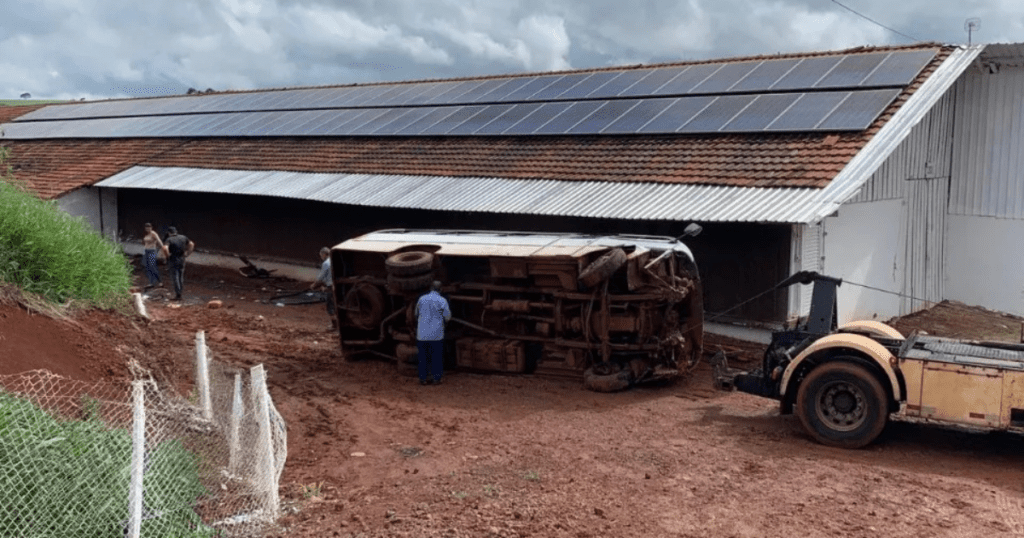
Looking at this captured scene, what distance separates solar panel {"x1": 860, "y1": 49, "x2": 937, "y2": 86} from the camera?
1641cm

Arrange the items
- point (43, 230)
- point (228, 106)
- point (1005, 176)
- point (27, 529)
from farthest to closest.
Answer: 1. point (228, 106)
2. point (1005, 176)
3. point (43, 230)
4. point (27, 529)

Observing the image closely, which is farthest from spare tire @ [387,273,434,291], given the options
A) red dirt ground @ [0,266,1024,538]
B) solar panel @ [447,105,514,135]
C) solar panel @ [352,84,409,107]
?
solar panel @ [352,84,409,107]

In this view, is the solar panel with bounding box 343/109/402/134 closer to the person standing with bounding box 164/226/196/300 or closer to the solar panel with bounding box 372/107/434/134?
the solar panel with bounding box 372/107/434/134

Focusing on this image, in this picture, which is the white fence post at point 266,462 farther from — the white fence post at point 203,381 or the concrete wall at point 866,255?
the concrete wall at point 866,255

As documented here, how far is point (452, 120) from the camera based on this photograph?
2238 centimetres

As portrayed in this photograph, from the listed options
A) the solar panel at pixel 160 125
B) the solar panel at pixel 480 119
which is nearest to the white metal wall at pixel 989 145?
the solar panel at pixel 480 119

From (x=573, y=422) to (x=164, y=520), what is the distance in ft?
17.5

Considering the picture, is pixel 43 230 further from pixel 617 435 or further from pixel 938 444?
pixel 938 444

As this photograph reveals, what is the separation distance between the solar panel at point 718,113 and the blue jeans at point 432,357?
24.3ft

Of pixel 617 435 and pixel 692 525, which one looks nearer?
pixel 692 525

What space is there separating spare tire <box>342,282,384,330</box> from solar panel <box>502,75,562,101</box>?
9.60 meters

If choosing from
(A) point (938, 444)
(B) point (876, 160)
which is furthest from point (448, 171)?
(A) point (938, 444)

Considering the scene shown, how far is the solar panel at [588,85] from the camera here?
21317mm

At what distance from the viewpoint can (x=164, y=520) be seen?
649 centimetres
